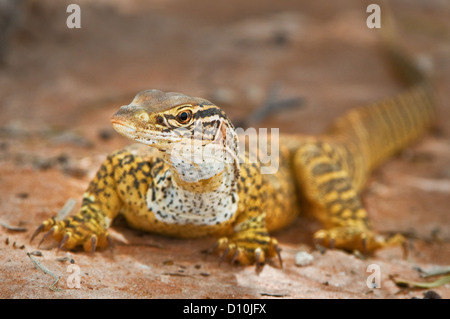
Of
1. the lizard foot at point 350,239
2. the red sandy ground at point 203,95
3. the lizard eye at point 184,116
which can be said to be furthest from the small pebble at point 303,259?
the lizard eye at point 184,116

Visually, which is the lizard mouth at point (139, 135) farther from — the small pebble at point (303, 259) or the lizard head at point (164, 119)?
the small pebble at point (303, 259)

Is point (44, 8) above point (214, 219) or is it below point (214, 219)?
above

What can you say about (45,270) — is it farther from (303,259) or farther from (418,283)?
(418,283)

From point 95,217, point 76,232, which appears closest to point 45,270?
point 76,232

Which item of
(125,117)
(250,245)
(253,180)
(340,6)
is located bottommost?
(250,245)

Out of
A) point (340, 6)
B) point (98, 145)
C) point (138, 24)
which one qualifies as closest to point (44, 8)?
point (138, 24)

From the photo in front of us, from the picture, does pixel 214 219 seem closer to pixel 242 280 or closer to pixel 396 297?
pixel 242 280

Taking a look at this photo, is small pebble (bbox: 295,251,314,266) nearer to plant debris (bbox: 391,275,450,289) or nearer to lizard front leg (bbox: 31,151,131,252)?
plant debris (bbox: 391,275,450,289)
